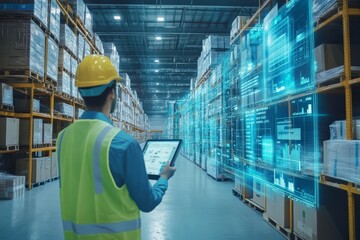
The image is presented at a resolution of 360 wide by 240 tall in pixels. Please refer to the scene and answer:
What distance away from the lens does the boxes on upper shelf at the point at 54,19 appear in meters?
7.27

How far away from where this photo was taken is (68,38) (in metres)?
8.48

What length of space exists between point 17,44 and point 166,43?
1276 cm

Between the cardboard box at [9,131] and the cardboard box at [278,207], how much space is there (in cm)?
505

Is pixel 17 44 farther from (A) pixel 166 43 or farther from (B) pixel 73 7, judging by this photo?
(A) pixel 166 43

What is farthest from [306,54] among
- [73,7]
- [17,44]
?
[73,7]

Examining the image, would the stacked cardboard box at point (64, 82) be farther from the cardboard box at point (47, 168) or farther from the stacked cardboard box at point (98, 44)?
the stacked cardboard box at point (98, 44)

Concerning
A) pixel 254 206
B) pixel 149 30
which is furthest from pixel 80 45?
pixel 254 206

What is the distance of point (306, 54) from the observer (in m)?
3.21

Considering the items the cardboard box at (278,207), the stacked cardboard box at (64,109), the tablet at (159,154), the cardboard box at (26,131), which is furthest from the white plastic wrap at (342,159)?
the stacked cardboard box at (64,109)

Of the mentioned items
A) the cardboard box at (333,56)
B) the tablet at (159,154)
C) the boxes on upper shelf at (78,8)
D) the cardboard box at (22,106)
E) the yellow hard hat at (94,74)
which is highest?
the boxes on upper shelf at (78,8)

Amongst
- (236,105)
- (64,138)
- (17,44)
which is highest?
(17,44)

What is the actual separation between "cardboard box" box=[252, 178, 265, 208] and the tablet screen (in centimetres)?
340

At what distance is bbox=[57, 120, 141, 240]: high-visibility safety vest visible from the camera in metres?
1.31

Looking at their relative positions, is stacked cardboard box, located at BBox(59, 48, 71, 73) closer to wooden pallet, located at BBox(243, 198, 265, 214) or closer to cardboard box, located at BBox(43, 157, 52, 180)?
cardboard box, located at BBox(43, 157, 52, 180)
